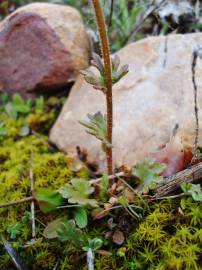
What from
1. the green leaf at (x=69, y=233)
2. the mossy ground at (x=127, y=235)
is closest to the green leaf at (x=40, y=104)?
the mossy ground at (x=127, y=235)

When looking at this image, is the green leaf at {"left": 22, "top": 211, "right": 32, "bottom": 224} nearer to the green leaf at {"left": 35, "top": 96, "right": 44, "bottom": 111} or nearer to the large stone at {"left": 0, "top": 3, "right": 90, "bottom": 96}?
the green leaf at {"left": 35, "top": 96, "right": 44, "bottom": 111}

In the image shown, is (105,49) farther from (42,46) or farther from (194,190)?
(42,46)

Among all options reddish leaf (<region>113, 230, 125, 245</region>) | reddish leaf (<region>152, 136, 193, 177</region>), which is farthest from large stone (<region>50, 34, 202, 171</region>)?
reddish leaf (<region>113, 230, 125, 245</region>)

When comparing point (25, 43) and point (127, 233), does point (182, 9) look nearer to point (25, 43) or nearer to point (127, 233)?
point (25, 43)

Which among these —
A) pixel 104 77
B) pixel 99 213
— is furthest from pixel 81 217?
pixel 104 77

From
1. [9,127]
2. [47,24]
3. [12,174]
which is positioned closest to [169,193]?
[12,174]
